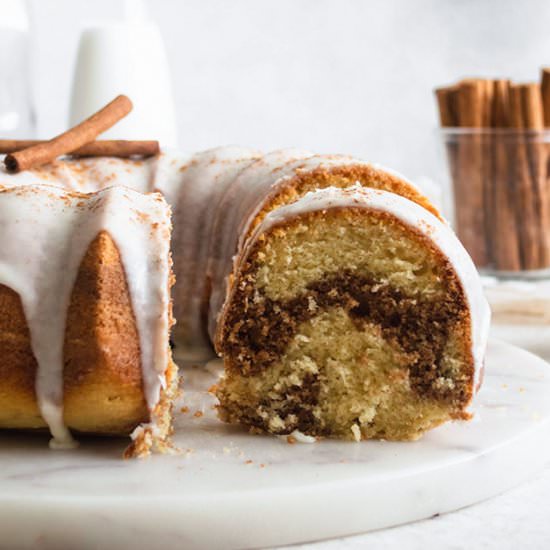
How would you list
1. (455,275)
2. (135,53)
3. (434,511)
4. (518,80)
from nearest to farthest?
(434,511) < (455,275) < (135,53) < (518,80)

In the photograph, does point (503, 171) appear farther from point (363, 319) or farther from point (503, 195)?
point (363, 319)

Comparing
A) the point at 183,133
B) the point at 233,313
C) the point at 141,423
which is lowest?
the point at 141,423

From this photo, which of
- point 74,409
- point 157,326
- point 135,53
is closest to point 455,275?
point 157,326

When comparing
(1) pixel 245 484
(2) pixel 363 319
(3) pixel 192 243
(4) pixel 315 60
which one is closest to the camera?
(1) pixel 245 484

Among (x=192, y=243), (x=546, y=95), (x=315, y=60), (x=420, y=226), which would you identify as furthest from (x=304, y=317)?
(x=315, y=60)

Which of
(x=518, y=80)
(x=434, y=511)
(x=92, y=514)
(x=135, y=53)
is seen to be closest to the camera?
(x=92, y=514)

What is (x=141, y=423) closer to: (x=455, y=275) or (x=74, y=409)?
(x=74, y=409)

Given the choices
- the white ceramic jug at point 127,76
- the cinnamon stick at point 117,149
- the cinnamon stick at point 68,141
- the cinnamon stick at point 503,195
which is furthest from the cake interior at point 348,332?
the cinnamon stick at point 503,195
